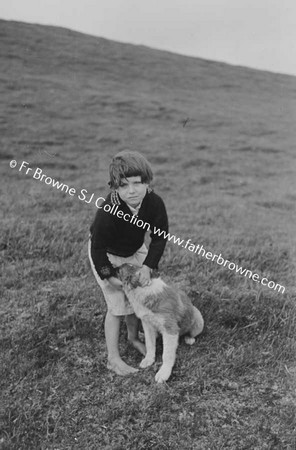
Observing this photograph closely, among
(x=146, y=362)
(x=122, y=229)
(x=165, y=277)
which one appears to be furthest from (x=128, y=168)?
(x=165, y=277)

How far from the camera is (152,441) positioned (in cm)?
306

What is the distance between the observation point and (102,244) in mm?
3637

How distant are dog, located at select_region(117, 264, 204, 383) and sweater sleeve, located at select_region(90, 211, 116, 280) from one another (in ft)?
0.38

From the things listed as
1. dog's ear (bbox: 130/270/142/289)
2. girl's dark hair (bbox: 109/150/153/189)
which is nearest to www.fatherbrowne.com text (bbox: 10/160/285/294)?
girl's dark hair (bbox: 109/150/153/189)

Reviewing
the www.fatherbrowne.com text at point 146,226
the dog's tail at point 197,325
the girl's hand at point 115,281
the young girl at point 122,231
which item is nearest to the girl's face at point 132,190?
the young girl at point 122,231

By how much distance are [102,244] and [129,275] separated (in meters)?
0.33

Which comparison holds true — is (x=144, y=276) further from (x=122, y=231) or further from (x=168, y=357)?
(x=168, y=357)

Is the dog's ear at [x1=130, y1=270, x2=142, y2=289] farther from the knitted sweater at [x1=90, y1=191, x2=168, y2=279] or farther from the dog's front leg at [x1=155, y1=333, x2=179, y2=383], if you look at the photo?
the dog's front leg at [x1=155, y1=333, x2=179, y2=383]

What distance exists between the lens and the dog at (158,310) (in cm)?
357

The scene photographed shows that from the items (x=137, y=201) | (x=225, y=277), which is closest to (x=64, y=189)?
(x=225, y=277)

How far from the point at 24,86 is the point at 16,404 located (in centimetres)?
1535

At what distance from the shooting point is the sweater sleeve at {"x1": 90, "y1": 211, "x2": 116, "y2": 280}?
359 cm

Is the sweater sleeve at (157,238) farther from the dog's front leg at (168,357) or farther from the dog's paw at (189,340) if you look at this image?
the dog's paw at (189,340)

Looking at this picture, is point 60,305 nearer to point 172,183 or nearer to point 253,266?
point 253,266
